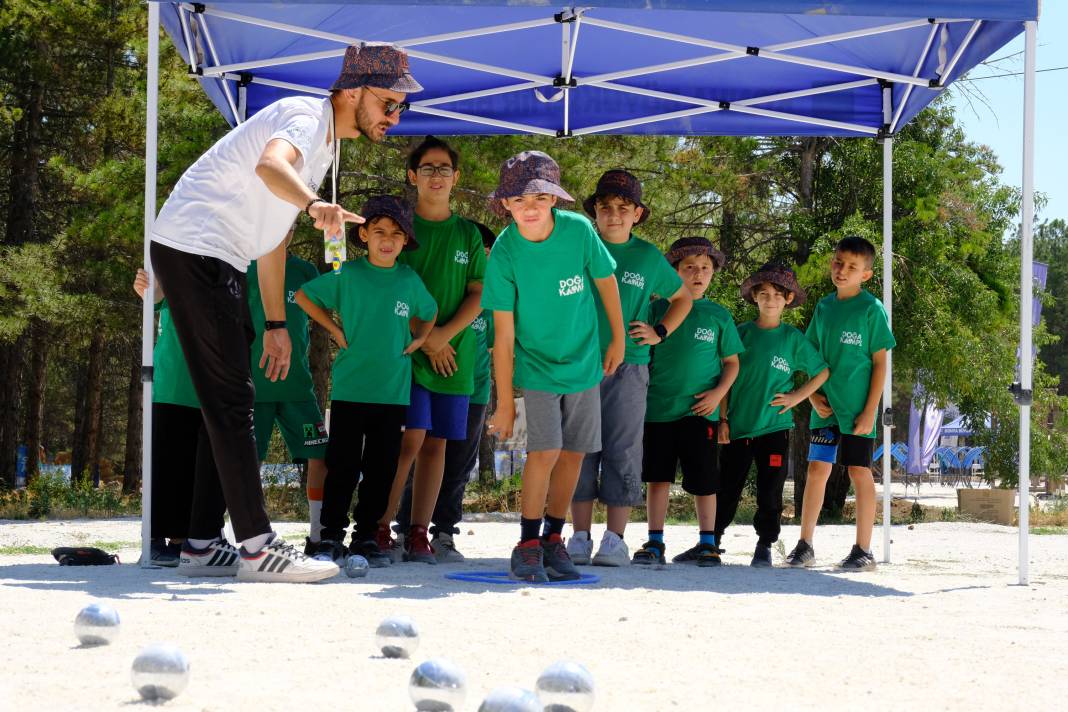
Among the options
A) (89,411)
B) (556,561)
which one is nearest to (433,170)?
(556,561)

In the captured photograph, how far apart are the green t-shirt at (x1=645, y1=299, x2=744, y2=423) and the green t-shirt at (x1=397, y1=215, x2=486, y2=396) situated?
97cm

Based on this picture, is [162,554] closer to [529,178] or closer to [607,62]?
[529,178]

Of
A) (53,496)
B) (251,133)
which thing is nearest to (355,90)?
(251,133)

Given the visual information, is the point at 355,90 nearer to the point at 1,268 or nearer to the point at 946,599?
the point at 946,599

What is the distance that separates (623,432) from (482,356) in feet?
2.84

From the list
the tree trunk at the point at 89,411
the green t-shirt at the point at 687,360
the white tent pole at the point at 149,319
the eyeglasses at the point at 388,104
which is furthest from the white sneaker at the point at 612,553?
the tree trunk at the point at 89,411

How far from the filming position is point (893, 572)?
5789 mm

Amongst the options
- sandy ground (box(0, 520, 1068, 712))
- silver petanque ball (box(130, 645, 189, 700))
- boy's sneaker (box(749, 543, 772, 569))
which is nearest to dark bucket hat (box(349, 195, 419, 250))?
sandy ground (box(0, 520, 1068, 712))

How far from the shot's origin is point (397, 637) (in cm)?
280

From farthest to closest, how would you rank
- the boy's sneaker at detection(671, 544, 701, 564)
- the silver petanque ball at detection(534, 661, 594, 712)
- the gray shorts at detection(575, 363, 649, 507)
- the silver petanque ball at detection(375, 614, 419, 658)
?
the boy's sneaker at detection(671, 544, 701, 564) → the gray shorts at detection(575, 363, 649, 507) → the silver petanque ball at detection(375, 614, 419, 658) → the silver petanque ball at detection(534, 661, 594, 712)

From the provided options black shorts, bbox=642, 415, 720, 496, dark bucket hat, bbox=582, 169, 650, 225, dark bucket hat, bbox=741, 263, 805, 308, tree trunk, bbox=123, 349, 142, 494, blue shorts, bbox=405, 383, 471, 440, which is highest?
dark bucket hat, bbox=582, 169, 650, 225

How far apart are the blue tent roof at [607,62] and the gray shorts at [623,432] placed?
1724mm

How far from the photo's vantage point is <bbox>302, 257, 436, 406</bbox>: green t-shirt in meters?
5.07

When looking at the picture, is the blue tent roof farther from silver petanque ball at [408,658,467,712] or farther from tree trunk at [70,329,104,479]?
tree trunk at [70,329,104,479]
